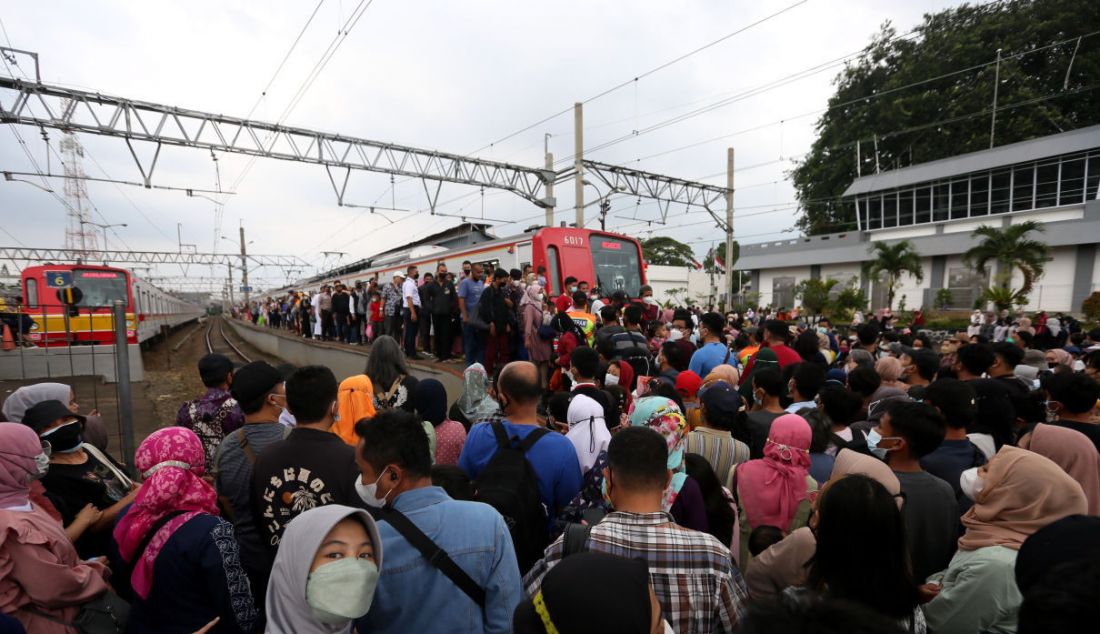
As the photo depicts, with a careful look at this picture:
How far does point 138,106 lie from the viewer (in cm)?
1112

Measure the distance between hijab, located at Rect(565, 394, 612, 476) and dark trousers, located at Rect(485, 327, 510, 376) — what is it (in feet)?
16.9

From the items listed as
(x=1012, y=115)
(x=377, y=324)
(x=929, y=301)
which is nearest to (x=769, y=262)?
(x=929, y=301)

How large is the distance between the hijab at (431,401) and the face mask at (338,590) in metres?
1.72

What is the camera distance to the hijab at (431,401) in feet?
10.0

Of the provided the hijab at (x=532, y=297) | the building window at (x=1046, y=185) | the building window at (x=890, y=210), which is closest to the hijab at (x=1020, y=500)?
the hijab at (x=532, y=297)

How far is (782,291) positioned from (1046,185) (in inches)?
567

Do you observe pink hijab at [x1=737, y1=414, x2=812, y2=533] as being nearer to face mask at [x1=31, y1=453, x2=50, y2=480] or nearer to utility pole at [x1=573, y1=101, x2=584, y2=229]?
face mask at [x1=31, y1=453, x2=50, y2=480]

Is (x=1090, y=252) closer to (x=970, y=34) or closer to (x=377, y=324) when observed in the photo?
(x=970, y=34)

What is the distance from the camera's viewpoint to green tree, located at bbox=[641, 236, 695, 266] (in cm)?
4909

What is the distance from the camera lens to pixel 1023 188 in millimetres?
24703

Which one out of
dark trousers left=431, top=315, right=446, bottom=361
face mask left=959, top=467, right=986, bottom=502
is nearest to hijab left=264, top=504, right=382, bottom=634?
face mask left=959, top=467, right=986, bottom=502

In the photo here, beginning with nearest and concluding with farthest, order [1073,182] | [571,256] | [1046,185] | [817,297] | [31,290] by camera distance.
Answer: [571,256] → [31,290] → [1073,182] → [817,297] → [1046,185]

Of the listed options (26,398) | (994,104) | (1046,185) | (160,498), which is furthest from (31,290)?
(994,104)

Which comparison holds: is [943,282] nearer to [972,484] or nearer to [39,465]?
[972,484]
